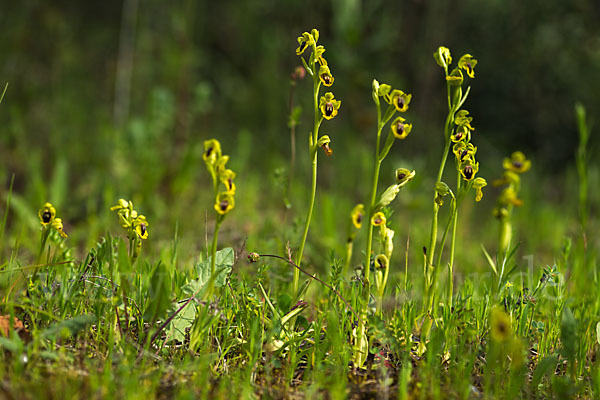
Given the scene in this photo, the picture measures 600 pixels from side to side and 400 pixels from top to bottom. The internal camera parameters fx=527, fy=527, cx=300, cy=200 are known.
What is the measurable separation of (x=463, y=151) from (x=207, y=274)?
0.70 m

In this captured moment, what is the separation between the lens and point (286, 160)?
161 inches

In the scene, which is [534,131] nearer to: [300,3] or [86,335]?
[300,3]

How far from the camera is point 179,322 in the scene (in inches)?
50.0

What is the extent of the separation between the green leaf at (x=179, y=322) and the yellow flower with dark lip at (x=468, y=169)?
74 centimetres

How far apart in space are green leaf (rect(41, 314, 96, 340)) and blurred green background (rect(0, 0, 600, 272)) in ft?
2.52

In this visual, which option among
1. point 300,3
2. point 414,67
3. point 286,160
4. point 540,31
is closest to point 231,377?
point 286,160

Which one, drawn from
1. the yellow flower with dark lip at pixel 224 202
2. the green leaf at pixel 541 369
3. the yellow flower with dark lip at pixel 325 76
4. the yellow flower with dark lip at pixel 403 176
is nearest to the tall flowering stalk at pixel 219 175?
the yellow flower with dark lip at pixel 224 202

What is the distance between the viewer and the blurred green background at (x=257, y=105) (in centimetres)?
293

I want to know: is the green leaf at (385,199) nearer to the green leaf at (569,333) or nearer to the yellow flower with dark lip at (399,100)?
the yellow flower with dark lip at (399,100)

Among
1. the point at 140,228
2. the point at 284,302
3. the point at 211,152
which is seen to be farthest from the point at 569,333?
the point at 140,228

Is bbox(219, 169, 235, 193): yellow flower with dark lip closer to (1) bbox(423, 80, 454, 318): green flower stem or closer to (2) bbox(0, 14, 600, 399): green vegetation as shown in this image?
(2) bbox(0, 14, 600, 399): green vegetation

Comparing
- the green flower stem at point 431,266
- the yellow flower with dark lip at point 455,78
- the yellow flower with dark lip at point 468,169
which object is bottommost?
the green flower stem at point 431,266

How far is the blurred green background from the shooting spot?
2.93m

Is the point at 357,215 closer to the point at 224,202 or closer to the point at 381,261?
the point at 381,261
